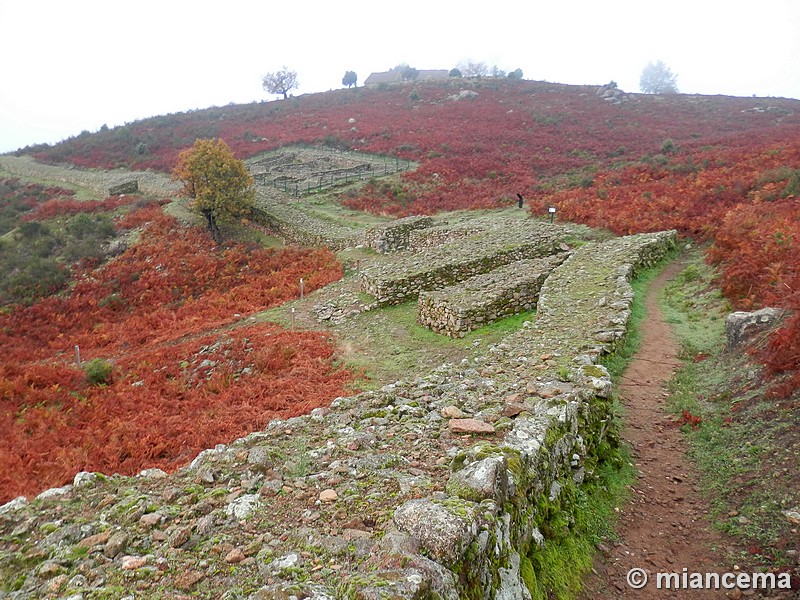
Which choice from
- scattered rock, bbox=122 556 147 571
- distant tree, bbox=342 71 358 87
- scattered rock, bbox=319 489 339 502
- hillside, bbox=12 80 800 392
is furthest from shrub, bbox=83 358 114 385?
distant tree, bbox=342 71 358 87


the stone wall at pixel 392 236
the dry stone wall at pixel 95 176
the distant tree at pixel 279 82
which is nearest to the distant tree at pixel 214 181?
the stone wall at pixel 392 236

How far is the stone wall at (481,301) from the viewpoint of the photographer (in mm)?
13695

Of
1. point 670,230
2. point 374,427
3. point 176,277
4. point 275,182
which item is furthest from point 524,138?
point 374,427

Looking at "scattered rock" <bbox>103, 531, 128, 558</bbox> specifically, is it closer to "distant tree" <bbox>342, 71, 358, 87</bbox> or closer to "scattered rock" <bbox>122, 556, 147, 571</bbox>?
"scattered rock" <bbox>122, 556, 147, 571</bbox>

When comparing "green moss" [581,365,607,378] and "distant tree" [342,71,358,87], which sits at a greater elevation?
"distant tree" [342,71,358,87]

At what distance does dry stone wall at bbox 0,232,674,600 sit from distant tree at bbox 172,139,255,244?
2471 centimetres

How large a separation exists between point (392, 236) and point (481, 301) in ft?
37.7

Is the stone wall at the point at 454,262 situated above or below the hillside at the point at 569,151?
below

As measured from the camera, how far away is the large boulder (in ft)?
29.5

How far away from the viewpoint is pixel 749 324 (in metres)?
9.14

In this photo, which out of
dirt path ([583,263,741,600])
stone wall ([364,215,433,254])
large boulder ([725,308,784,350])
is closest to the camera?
dirt path ([583,263,741,600])

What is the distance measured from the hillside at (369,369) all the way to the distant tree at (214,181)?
201 cm

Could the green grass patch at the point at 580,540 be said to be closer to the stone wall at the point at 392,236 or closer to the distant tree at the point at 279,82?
the stone wall at the point at 392,236

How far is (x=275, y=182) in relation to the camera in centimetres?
3894
